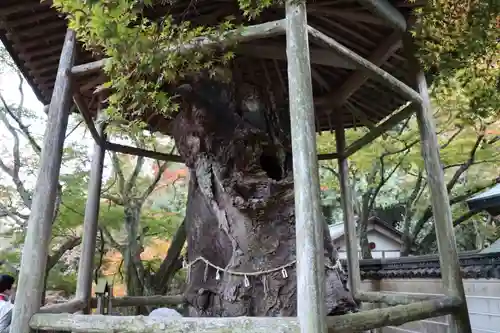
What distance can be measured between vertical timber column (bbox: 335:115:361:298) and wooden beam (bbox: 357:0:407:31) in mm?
2482

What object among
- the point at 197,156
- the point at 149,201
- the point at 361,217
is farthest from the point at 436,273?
the point at 149,201

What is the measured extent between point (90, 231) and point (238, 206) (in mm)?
2161

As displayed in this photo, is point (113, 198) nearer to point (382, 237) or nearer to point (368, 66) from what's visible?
point (368, 66)

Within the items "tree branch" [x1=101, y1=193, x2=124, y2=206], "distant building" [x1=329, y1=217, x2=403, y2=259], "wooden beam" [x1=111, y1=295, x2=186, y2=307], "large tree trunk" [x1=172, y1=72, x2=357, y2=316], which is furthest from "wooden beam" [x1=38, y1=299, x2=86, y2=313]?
"distant building" [x1=329, y1=217, x2=403, y2=259]

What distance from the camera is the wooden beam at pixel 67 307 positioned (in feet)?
12.2

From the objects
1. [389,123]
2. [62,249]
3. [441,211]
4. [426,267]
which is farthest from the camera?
[62,249]

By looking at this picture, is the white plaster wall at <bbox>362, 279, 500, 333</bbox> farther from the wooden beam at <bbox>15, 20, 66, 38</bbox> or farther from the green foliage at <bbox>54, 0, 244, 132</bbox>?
the wooden beam at <bbox>15, 20, 66, 38</bbox>

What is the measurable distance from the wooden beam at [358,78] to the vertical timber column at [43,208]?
2.81 m

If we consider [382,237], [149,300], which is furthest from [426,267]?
[382,237]

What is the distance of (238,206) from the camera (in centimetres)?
436

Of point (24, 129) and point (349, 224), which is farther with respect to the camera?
point (24, 129)

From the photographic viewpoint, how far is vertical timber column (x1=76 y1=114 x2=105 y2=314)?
5.02 meters

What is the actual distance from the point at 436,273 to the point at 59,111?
5.50 meters

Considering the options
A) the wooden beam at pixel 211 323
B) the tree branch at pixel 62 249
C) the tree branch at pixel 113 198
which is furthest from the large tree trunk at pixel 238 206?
the tree branch at pixel 113 198
